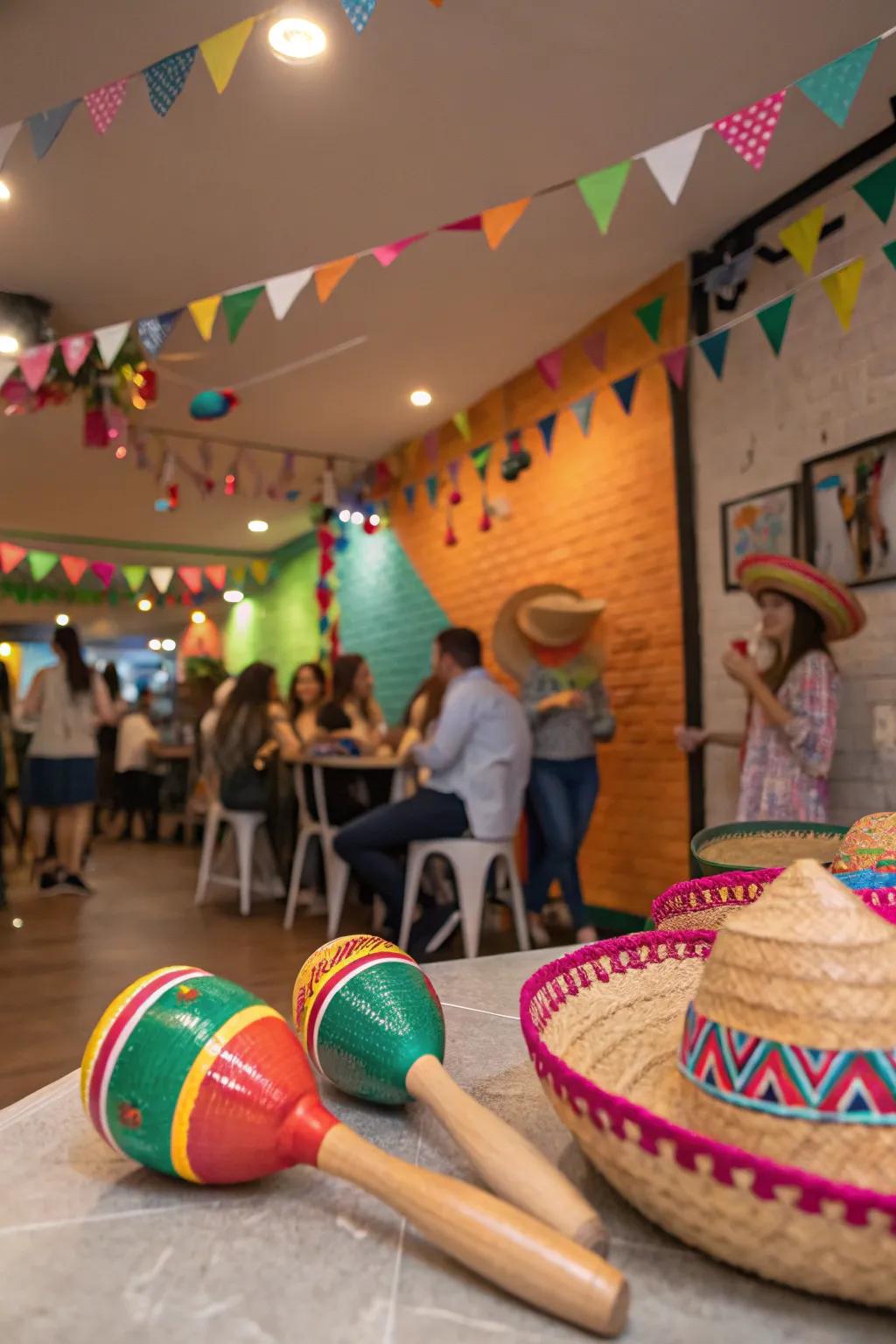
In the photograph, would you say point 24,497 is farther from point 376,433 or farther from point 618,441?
point 618,441

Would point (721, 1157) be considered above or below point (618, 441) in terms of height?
below

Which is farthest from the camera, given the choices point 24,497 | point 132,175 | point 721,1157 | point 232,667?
point 232,667

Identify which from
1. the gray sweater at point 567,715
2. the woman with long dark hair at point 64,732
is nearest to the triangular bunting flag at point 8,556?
the woman with long dark hair at point 64,732

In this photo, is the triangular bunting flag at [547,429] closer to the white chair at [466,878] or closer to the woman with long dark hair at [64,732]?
the white chair at [466,878]

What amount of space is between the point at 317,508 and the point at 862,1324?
8.14 m

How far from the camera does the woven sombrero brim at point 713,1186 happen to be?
37 centimetres

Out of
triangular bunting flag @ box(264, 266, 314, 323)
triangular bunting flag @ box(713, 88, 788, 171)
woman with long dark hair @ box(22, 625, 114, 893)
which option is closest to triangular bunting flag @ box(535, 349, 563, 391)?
triangular bunting flag @ box(264, 266, 314, 323)

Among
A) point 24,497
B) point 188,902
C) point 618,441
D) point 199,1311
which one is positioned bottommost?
point 188,902

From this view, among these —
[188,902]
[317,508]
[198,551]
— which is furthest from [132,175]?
[198,551]

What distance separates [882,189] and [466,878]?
279 centimetres

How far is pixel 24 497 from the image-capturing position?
8.05 m

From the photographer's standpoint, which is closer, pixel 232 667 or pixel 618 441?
pixel 618 441

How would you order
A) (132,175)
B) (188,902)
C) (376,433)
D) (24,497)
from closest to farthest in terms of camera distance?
(132,175)
(188,902)
(376,433)
(24,497)

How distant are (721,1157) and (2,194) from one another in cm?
425
